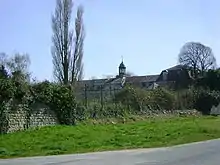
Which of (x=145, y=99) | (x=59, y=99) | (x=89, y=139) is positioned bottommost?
(x=89, y=139)

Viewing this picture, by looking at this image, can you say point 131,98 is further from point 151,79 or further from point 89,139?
point 151,79

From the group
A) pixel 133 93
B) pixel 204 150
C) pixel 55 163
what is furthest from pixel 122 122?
pixel 55 163

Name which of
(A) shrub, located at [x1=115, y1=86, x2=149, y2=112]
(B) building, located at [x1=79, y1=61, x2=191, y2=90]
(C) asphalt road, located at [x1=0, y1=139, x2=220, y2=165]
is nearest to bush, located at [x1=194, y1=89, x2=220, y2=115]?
(B) building, located at [x1=79, y1=61, x2=191, y2=90]

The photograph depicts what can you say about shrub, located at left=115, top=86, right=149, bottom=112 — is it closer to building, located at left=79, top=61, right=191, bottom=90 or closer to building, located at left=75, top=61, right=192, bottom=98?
building, located at left=75, top=61, right=192, bottom=98

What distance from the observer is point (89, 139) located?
27062 mm

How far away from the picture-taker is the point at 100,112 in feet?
133

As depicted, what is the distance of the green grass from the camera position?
22.8 m

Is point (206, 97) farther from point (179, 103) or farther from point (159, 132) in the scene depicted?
point (159, 132)

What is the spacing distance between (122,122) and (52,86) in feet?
32.6

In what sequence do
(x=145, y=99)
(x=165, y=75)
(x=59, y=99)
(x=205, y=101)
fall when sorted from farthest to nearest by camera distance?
1. (x=165, y=75)
2. (x=205, y=101)
3. (x=145, y=99)
4. (x=59, y=99)

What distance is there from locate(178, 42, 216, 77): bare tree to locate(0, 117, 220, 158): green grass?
2100 inches

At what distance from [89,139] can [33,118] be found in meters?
5.80

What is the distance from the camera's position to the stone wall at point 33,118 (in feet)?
95.1

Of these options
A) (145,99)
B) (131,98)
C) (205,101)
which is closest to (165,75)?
(205,101)
